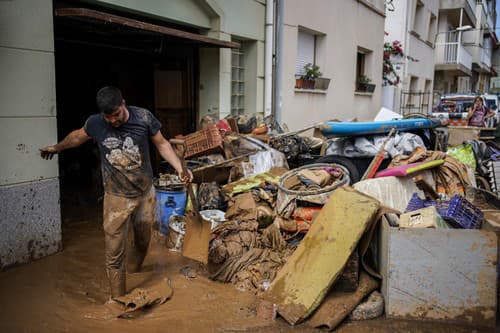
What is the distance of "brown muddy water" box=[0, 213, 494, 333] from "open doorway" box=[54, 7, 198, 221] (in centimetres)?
212

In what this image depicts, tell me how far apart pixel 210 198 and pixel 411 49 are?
1603 centimetres

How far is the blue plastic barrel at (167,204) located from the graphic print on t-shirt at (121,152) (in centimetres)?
171

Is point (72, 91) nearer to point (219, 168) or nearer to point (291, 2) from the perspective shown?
point (219, 168)

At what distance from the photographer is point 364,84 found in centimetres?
1416

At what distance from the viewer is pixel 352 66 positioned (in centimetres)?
1309

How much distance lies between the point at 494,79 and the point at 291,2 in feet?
167

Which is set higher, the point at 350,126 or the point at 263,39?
the point at 263,39

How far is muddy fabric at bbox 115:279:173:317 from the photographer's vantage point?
11.8ft

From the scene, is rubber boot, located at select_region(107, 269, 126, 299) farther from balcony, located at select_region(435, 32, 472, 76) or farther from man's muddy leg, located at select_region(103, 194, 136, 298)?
balcony, located at select_region(435, 32, 472, 76)

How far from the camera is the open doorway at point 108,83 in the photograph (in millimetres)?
7036

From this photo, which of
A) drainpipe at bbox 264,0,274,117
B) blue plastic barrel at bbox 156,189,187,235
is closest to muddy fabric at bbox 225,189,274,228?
blue plastic barrel at bbox 156,189,187,235

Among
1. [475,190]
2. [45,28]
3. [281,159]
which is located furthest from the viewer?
[281,159]

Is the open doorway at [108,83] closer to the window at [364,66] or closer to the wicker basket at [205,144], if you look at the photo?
the wicker basket at [205,144]

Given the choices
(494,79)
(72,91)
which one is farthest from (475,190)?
(494,79)
